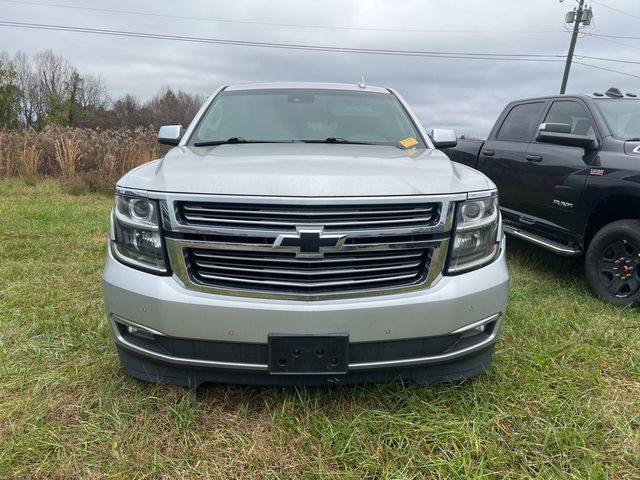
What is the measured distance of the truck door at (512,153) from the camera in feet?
17.2

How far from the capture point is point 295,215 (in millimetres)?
1997

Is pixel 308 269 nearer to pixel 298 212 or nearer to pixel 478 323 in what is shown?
pixel 298 212

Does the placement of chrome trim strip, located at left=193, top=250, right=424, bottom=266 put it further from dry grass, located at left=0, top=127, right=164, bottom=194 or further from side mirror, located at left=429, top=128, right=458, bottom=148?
dry grass, located at left=0, top=127, right=164, bottom=194

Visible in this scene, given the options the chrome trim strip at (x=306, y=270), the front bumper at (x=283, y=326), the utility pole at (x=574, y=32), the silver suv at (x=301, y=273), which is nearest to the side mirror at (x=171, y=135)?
the silver suv at (x=301, y=273)

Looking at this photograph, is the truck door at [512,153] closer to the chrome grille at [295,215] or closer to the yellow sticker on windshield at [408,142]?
the yellow sticker on windshield at [408,142]

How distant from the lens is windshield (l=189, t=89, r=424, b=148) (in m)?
3.33

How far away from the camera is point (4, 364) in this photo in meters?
2.74

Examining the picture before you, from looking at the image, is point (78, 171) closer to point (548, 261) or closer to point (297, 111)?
point (297, 111)

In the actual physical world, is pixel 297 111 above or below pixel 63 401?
above

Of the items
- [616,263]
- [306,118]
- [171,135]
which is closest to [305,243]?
[306,118]

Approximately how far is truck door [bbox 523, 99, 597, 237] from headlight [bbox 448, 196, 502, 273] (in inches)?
96.5

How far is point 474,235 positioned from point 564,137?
266cm

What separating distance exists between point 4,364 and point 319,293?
1972 mm

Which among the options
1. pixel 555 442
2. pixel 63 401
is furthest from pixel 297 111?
pixel 555 442
